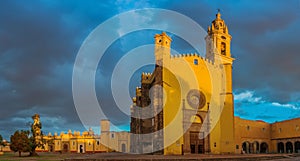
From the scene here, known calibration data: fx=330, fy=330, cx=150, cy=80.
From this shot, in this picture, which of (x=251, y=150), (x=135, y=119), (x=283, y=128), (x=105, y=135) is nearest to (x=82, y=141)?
(x=105, y=135)

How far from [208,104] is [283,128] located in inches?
813

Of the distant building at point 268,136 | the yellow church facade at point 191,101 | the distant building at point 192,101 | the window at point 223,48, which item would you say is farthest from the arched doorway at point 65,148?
the window at point 223,48

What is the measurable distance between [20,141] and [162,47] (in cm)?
1903

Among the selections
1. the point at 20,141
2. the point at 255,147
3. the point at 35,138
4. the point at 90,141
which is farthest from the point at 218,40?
the point at 90,141

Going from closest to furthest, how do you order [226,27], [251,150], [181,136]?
1. [181,136]
2. [226,27]
3. [251,150]

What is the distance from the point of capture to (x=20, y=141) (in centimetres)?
3700

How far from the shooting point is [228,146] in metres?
36.9

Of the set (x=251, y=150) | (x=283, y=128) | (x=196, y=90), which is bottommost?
(x=251, y=150)

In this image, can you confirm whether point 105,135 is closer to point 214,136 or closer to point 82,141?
point 82,141

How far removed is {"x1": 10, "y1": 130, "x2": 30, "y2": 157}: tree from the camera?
36.9 meters

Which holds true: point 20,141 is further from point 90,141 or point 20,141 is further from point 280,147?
point 280,147

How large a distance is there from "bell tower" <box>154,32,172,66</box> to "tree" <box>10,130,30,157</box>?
17.3m

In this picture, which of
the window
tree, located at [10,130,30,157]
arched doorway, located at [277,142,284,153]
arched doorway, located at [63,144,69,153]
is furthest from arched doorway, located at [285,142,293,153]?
arched doorway, located at [63,144,69,153]

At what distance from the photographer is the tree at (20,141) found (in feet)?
121
